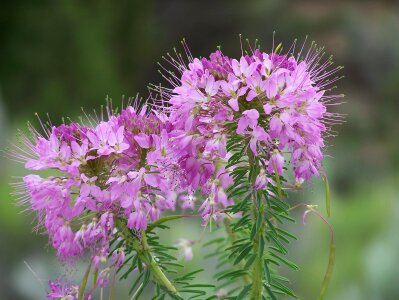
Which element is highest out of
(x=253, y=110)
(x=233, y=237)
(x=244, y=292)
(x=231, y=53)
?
(x=231, y=53)

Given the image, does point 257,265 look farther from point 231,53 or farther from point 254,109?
point 231,53

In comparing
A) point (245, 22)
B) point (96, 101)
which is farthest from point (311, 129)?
point (245, 22)

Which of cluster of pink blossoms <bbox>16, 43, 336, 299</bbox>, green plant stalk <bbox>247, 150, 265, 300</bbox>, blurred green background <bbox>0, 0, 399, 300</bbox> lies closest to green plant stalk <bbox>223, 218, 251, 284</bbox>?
green plant stalk <bbox>247, 150, 265, 300</bbox>

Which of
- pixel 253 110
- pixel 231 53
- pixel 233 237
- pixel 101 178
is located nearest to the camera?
pixel 253 110

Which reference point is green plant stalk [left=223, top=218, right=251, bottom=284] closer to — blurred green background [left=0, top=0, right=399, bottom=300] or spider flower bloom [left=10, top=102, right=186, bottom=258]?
spider flower bloom [left=10, top=102, right=186, bottom=258]

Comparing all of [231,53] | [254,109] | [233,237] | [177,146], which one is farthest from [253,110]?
[231,53]

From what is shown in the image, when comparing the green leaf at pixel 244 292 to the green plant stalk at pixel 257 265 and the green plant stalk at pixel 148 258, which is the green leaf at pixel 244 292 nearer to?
the green plant stalk at pixel 257 265

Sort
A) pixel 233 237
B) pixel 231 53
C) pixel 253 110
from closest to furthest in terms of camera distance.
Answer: pixel 253 110 → pixel 233 237 → pixel 231 53
